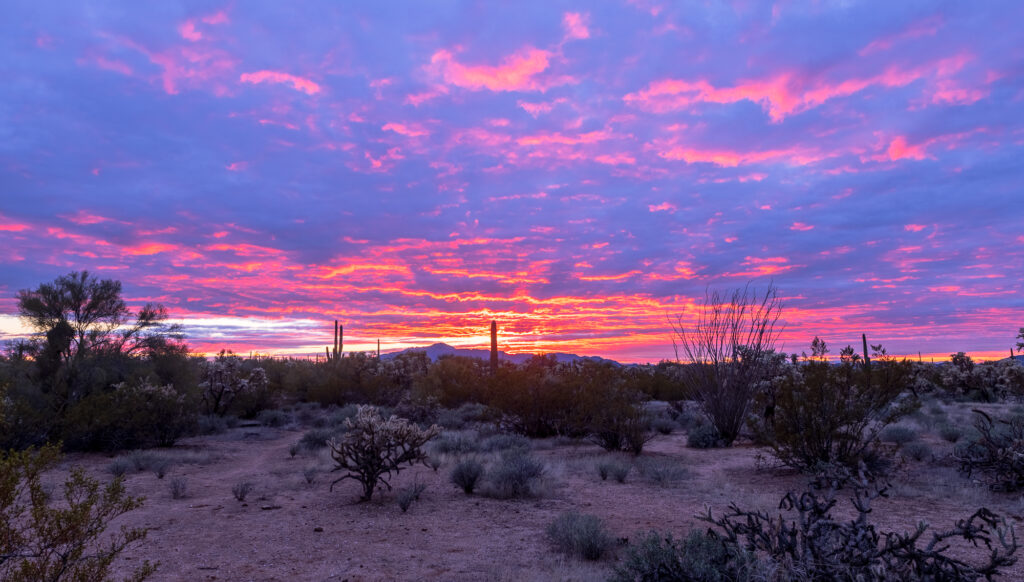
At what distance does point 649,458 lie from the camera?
492 inches

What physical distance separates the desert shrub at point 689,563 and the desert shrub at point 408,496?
4.12m

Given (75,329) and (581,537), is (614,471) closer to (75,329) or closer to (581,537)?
(581,537)

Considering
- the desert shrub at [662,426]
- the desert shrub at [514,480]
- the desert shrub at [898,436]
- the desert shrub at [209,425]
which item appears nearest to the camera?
the desert shrub at [514,480]

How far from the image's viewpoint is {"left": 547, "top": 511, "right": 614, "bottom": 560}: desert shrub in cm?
613

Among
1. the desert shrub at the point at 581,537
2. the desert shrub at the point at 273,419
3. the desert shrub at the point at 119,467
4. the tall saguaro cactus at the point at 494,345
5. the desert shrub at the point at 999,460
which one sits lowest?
the desert shrub at the point at 273,419

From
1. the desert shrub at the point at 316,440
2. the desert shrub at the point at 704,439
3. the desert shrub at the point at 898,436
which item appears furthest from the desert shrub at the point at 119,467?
the desert shrub at the point at 898,436

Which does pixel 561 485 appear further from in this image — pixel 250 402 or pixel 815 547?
pixel 250 402

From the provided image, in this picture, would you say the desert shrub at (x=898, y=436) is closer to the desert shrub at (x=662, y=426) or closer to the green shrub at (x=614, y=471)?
the desert shrub at (x=662, y=426)

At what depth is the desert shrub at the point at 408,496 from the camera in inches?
329

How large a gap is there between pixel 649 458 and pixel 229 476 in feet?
29.4

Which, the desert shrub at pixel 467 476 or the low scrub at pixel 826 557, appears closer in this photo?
the low scrub at pixel 826 557

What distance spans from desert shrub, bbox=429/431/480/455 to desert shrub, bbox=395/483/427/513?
12.6 ft

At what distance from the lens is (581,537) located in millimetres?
6164

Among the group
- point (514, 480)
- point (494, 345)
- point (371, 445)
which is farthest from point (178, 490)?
point (494, 345)
